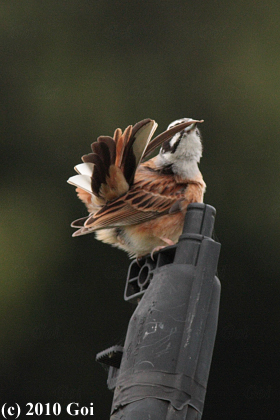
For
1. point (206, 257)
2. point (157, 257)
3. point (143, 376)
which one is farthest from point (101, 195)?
point (143, 376)

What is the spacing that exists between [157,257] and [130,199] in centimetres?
66

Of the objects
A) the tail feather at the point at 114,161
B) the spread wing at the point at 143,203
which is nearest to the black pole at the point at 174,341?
the tail feather at the point at 114,161

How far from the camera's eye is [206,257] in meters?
1.00

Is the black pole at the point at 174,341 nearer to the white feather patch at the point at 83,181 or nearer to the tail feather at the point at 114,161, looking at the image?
the tail feather at the point at 114,161

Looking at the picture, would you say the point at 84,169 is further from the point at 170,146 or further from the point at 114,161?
the point at 170,146

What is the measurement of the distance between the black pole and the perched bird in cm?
53

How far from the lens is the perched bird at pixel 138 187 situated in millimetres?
1564

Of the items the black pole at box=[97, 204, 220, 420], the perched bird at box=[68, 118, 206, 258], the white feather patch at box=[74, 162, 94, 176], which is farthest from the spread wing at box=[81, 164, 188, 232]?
the black pole at box=[97, 204, 220, 420]

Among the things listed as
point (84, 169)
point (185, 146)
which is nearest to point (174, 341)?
point (84, 169)

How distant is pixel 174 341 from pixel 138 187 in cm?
95

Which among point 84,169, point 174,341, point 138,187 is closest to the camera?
point 174,341

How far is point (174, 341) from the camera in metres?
0.91

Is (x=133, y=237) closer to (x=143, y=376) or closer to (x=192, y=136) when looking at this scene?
(x=192, y=136)

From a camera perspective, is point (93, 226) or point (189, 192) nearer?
point (93, 226)
